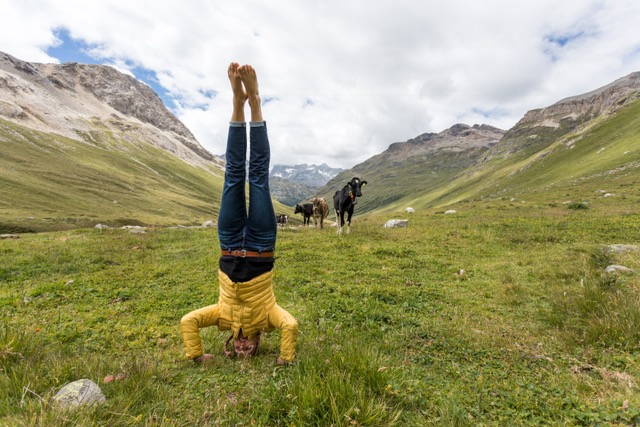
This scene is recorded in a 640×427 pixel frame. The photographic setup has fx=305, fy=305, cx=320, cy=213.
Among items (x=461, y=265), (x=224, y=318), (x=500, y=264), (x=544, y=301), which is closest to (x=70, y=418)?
(x=224, y=318)

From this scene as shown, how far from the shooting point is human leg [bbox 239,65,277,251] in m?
5.18

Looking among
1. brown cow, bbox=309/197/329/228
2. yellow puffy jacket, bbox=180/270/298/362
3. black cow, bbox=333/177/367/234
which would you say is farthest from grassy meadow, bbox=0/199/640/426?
brown cow, bbox=309/197/329/228

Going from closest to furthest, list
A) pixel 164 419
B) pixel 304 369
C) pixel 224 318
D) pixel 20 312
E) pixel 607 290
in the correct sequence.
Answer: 1. pixel 164 419
2. pixel 304 369
3. pixel 224 318
4. pixel 607 290
5. pixel 20 312

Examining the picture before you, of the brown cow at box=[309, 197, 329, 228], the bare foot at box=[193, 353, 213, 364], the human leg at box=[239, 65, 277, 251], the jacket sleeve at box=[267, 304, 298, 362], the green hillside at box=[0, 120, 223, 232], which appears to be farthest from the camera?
the green hillside at box=[0, 120, 223, 232]

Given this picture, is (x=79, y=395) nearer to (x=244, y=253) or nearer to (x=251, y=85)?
(x=244, y=253)

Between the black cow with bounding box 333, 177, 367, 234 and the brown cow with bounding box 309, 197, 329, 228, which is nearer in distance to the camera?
the black cow with bounding box 333, 177, 367, 234

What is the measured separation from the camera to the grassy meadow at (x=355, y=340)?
3.81 metres

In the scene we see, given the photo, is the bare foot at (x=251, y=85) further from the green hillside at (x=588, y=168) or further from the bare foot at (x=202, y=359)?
the green hillside at (x=588, y=168)

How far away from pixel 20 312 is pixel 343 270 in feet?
33.6

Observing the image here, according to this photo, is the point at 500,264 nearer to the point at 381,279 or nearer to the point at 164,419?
the point at 381,279

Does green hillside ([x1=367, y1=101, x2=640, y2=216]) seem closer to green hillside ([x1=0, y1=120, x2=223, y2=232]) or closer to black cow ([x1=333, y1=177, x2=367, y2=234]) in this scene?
black cow ([x1=333, y1=177, x2=367, y2=234])

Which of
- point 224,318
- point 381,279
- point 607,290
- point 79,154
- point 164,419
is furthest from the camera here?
point 79,154

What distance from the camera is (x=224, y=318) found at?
211 inches

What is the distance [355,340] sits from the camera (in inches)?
220
